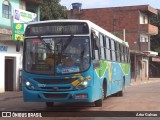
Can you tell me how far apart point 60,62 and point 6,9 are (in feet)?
44.1

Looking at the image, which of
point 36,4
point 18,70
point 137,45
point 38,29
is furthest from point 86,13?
point 38,29

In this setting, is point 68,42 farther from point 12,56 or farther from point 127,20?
point 127,20

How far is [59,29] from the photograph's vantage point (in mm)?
13578

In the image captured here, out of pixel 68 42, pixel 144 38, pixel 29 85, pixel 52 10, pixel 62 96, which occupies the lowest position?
pixel 62 96

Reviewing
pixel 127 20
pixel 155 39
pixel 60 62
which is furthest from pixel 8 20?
pixel 155 39

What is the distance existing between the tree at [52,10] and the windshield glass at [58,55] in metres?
26.9

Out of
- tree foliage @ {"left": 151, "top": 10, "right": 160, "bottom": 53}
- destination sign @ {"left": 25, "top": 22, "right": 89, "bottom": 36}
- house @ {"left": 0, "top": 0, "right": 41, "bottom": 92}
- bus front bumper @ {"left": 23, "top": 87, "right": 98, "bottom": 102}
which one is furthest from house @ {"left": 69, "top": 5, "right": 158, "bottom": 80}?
bus front bumper @ {"left": 23, "top": 87, "right": 98, "bottom": 102}

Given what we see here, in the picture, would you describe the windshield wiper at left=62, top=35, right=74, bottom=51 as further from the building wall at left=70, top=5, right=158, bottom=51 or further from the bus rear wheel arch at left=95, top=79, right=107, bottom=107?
the building wall at left=70, top=5, right=158, bottom=51

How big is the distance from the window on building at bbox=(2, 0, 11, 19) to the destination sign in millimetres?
11914

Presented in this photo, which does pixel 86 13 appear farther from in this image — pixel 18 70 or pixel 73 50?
pixel 73 50

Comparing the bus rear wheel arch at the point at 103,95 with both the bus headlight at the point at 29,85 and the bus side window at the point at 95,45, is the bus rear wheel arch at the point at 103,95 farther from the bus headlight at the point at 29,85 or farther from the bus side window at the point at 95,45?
the bus headlight at the point at 29,85

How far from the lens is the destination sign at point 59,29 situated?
13508 millimetres

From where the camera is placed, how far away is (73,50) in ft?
43.7

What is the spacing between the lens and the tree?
4028cm
